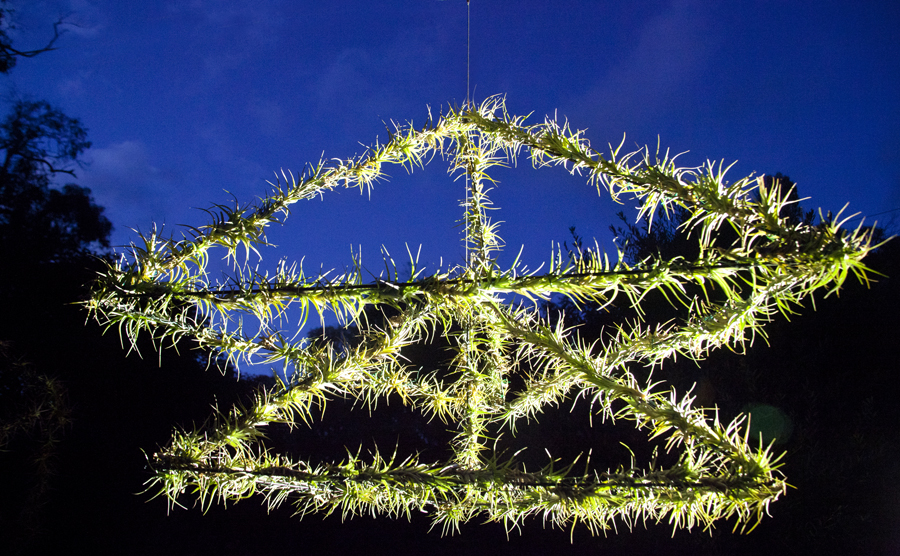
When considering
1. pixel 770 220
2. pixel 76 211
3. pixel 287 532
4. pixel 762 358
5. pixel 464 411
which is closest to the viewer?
pixel 770 220

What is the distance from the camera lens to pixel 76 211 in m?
2.69

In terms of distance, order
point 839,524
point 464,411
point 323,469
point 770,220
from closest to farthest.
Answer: point 770,220 → point 323,469 → point 464,411 → point 839,524

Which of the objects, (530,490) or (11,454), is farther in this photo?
(11,454)

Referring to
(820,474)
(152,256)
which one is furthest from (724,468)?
(820,474)

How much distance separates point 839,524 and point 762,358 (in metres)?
0.72

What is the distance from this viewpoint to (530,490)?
44 centimetres

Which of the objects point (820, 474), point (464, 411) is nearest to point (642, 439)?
point (820, 474)

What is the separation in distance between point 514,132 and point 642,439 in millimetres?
2092

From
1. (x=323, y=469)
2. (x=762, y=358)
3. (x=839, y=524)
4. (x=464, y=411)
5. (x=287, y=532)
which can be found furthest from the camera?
(x=287, y=532)

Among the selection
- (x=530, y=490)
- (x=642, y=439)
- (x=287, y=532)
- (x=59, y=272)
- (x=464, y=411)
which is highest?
(x=59, y=272)

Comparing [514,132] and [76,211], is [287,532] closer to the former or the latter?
[76,211]

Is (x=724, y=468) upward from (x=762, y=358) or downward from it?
downward

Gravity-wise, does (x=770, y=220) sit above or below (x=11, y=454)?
above

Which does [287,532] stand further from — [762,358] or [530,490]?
[762,358]
